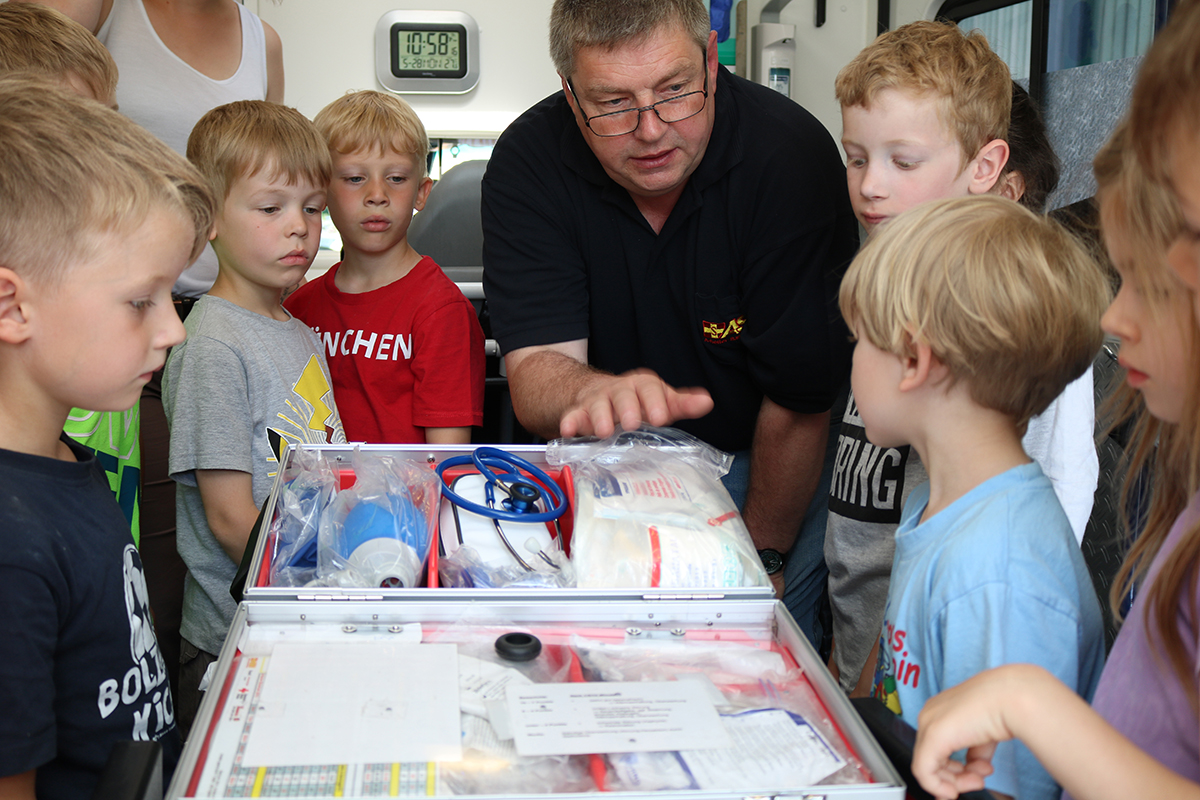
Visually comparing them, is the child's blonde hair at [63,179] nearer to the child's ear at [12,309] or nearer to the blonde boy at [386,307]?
the child's ear at [12,309]

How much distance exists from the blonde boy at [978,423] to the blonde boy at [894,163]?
13.3 inches

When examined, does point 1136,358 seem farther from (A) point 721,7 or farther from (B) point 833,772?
(A) point 721,7

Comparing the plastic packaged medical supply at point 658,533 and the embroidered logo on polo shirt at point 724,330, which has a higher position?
the embroidered logo on polo shirt at point 724,330

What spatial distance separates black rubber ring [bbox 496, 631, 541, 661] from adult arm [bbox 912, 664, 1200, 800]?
32 cm

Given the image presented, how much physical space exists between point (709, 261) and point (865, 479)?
1.73ft

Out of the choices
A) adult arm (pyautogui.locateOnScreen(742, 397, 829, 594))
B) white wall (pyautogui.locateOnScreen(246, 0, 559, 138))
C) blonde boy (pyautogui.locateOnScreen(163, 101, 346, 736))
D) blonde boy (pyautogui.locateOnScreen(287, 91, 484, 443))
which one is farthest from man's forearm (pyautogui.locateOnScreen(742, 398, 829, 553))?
white wall (pyautogui.locateOnScreen(246, 0, 559, 138))

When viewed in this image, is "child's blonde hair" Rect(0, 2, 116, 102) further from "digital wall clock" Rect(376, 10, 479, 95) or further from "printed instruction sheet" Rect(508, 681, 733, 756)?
"digital wall clock" Rect(376, 10, 479, 95)

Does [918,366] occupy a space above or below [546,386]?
above

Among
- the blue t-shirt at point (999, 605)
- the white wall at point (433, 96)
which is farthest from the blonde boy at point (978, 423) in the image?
the white wall at point (433, 96)

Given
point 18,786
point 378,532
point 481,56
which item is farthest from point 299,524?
point 481,56

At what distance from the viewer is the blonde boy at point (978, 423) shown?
0.88 m

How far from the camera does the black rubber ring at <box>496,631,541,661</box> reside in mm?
792

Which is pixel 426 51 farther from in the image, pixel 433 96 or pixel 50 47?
pixel 50 47

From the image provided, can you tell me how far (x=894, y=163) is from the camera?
4.79ft
